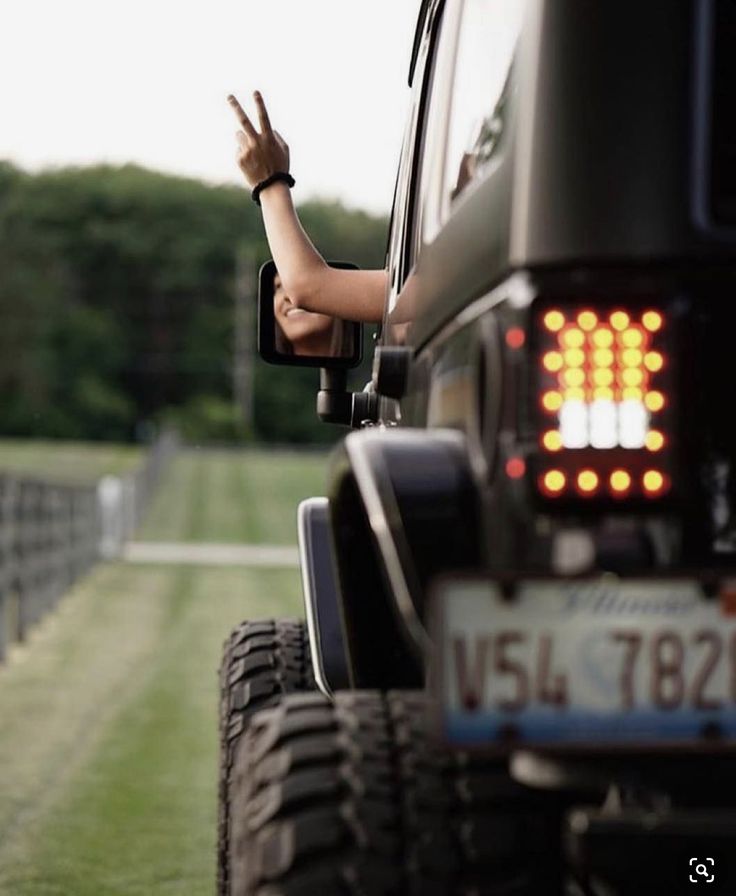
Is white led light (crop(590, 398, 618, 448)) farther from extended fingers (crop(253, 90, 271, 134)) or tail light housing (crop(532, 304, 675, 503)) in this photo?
extended fingers (crop(253, 90, 271, 134))

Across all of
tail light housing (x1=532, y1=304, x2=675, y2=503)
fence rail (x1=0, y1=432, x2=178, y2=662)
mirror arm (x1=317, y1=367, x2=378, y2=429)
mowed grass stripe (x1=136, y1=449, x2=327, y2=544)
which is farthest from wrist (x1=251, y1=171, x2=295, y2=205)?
mowed grass stripe (x1=136, y1=449, x2=327, y2=544)

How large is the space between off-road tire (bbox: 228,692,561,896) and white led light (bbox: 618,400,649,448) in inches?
19.5

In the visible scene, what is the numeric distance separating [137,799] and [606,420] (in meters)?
6.38

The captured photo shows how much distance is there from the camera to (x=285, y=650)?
16.4 feet

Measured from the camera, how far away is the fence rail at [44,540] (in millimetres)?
17078

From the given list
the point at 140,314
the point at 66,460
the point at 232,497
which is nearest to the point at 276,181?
the point at 232,497

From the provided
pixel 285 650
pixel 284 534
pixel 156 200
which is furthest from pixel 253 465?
pixel 156 200

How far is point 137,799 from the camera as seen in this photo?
8766mm

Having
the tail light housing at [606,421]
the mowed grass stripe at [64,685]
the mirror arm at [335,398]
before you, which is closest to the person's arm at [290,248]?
the mirror arm at [335,398]

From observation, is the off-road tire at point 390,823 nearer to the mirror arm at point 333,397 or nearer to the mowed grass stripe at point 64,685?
the mirror arm at point 333,397

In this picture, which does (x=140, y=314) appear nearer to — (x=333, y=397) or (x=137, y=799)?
(x=137, y=799)

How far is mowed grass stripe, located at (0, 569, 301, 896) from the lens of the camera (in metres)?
7.00

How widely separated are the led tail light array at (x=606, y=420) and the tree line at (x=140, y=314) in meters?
117

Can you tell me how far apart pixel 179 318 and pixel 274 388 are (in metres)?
12.9
